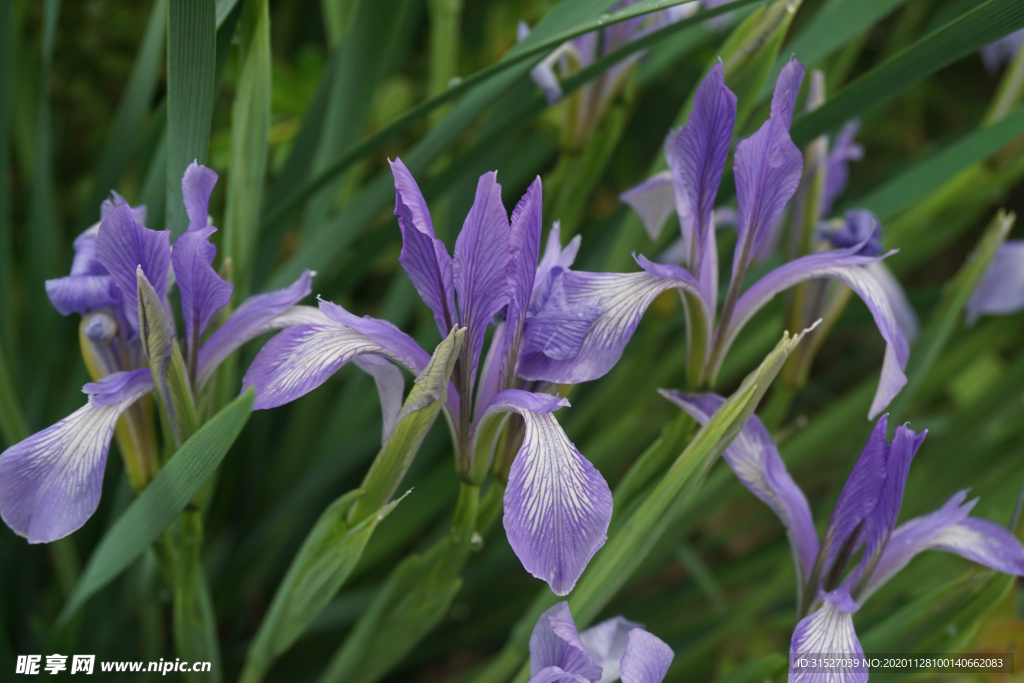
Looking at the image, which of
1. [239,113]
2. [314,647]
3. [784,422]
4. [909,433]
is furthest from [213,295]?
[784,422]

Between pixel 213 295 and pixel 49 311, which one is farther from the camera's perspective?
pixel 49 311

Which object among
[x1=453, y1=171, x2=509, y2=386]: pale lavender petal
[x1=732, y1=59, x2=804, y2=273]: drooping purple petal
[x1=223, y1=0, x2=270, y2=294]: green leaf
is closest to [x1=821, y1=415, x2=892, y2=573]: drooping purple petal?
[x1=732, y1=59, x2=804, y2=273]: drooping purple petal

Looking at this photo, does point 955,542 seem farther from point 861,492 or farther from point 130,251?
point 130,251

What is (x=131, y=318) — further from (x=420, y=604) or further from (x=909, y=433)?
(x=909, y=433)

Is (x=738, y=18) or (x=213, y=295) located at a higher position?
(x=738, y=18)

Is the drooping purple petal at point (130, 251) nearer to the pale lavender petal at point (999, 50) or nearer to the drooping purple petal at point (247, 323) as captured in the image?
the drooping purple petal at point (247, 323)

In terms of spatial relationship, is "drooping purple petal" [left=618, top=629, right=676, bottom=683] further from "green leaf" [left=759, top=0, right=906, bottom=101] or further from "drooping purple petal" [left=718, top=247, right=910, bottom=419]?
"green leaf" [left=759, top=0, right=906, bottom=101]

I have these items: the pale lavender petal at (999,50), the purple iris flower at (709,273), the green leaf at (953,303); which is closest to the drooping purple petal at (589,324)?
the purple iris flower at (709,273)
